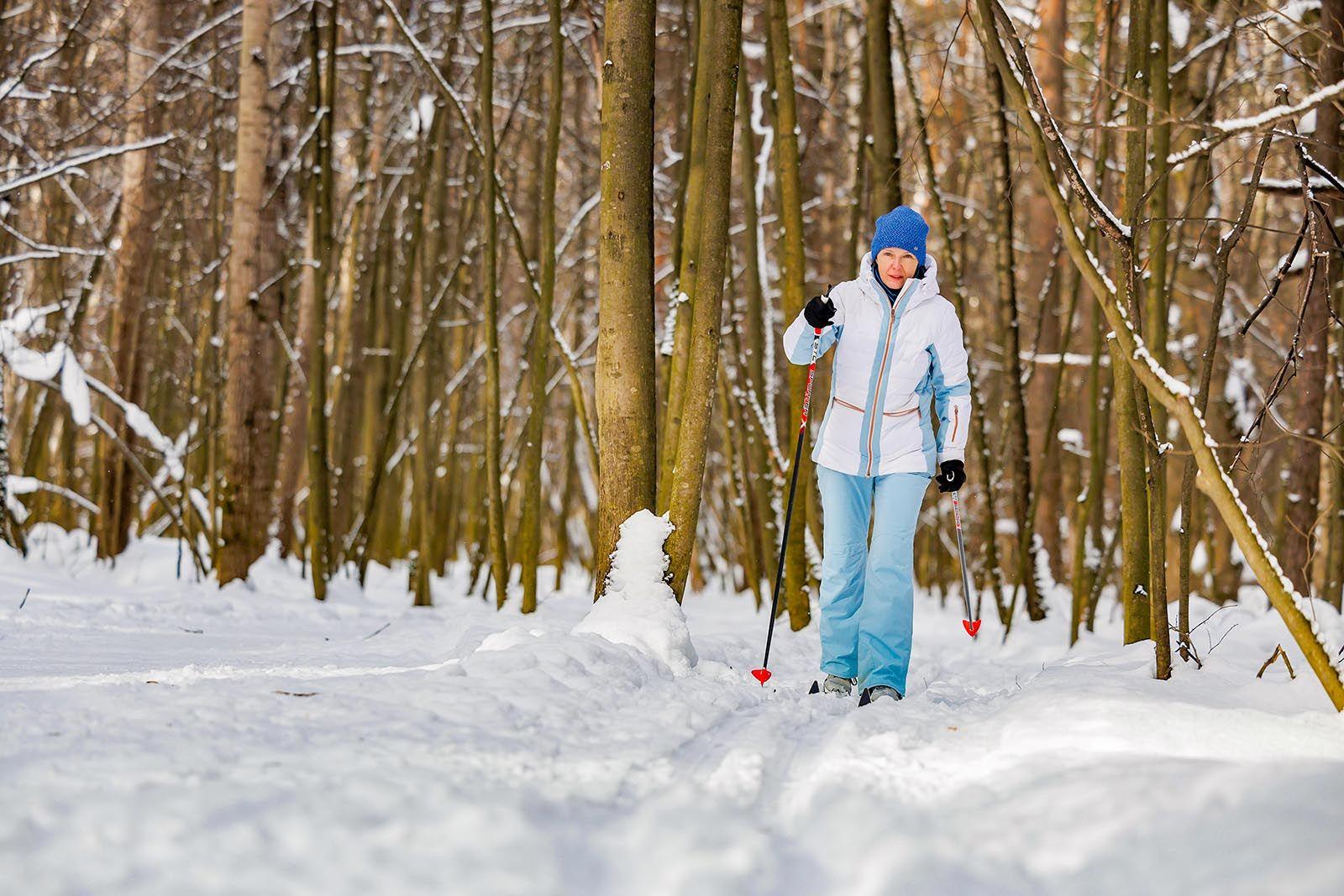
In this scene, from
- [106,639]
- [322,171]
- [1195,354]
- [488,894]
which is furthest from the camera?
[1195,354]

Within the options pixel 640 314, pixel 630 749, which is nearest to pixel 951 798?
pixel 630 749

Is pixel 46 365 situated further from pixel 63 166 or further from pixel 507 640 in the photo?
pixel 507 640

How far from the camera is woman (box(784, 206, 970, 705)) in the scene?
13.2 ft

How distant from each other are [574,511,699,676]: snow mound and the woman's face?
4.45 ft

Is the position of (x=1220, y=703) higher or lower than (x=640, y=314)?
lower

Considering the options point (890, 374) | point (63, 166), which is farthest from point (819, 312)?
point (63, 166)

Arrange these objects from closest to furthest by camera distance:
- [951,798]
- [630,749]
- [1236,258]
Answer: [951,798], [630,749], [1236,258]

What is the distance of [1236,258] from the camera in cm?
1469

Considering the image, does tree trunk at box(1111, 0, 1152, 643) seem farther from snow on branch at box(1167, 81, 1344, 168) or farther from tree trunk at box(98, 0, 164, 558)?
tree trunk at box(98, 0, 164, 558)

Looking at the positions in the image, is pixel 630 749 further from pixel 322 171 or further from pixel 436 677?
pixel 322 171

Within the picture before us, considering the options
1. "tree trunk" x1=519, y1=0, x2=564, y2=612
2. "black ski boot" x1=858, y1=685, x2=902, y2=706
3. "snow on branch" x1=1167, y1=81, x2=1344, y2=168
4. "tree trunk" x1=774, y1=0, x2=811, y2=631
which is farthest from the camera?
"tree trunk" x1=519, y1=0, x2=564, y2=612

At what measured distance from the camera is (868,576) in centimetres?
406

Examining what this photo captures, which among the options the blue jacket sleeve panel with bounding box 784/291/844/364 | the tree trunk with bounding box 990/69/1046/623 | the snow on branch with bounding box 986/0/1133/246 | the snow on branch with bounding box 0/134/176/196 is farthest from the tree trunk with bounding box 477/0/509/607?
the snow on branch with bounding box 986/0/1133/246

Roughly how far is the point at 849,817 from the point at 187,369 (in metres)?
→ 13.2
